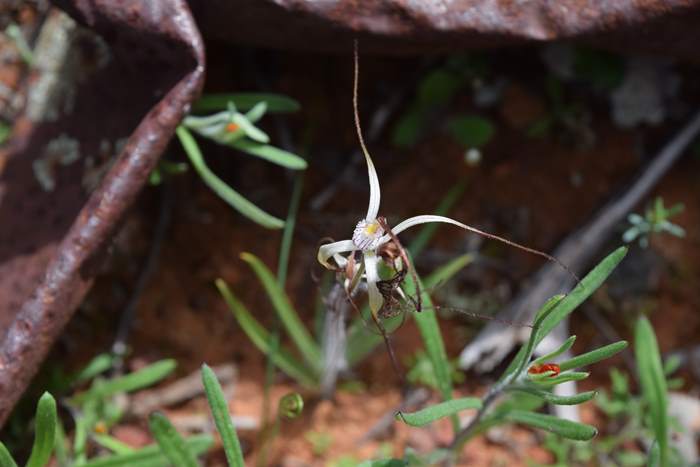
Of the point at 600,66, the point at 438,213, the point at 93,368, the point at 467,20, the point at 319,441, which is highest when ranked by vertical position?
the point at 467,20

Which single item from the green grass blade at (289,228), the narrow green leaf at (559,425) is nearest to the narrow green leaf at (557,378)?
the narrow green leaf at (559,425)

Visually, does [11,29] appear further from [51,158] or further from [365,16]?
[365,16]

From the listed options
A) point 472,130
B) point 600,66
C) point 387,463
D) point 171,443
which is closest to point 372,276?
point 387,463

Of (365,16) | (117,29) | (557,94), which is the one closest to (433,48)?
(365,16)

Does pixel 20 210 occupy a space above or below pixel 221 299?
above

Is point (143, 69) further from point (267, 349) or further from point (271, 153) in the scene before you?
point (267, 349)

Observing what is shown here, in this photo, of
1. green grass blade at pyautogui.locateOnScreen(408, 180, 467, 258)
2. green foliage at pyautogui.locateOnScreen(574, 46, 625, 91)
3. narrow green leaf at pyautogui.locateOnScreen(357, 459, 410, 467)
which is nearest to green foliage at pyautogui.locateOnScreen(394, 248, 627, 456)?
narrow green leaf at pyautogui.locateOnScreen(357, 459, 410, 467)
